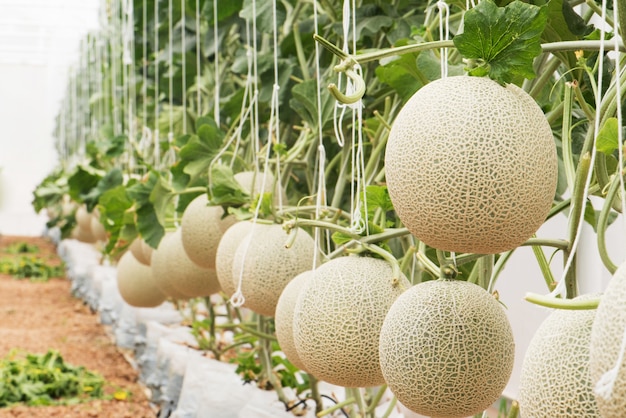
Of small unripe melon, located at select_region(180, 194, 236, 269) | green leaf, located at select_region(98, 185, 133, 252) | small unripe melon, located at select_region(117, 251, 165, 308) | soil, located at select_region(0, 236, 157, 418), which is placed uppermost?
small unripe melon, located at select_region(180, 194, 236, 269)

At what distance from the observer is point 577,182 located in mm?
923

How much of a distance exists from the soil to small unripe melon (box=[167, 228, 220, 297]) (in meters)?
1.65

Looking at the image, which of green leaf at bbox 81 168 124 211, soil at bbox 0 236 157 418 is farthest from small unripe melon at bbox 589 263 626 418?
soil at bbox 0 236 157 418

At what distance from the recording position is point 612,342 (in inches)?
25.2

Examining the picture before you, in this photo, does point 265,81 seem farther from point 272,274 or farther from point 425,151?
point 425,151

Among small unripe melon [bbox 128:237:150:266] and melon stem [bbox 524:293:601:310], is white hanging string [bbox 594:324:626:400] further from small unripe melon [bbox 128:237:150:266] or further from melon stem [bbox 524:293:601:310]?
small unripe melon [bbox 128:237:150:266]

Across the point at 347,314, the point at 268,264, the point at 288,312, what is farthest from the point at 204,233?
the point at 347,314

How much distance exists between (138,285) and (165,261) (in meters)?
0.73

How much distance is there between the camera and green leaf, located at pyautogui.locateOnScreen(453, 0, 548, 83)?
3.07 feet

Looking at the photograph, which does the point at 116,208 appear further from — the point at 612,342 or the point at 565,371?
the point at 612,342

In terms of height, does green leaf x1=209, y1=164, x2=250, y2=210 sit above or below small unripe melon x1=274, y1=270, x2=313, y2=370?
above

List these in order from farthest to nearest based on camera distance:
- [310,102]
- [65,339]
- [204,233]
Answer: [65,339]
[204,233]
[310,102]

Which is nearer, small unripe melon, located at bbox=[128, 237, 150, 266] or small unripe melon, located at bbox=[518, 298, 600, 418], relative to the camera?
small unripe melon, located at bbox=[518, 298, 600, 418]

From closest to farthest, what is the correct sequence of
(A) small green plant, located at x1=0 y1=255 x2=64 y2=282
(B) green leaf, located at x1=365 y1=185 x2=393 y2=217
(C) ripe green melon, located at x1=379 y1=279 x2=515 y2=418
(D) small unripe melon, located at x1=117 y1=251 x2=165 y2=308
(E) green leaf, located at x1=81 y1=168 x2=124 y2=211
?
(C) ripe green melon, located at x1=379 y1=279 x2=515 y2=418
(B) green leaf, located at x1=365 y1=185 x2=393 y2=217
(D) small unripe melon, located at x1=117 y1=251 x2=165 y2=308
(E) green leaf, located at x1=81 y1=168 x2=124 y2=211
(A) small green plant, located at x1=0 y1=255 x2=64 y2=282
